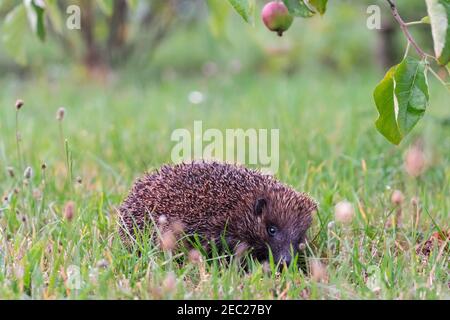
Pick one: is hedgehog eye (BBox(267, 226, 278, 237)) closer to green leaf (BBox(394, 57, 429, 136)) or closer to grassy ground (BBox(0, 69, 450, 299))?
grassy ground (BBox(0, 69, 450, 299))

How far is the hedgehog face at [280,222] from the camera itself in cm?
366

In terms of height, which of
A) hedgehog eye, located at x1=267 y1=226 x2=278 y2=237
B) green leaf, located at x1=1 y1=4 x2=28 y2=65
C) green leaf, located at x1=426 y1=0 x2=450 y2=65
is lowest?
hedgehog eye, located at x1=267 y1=226 x2=278 y2=237

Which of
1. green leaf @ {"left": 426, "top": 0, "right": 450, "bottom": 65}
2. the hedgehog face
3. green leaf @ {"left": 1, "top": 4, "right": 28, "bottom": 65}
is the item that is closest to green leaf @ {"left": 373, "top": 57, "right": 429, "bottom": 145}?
green leaf @ {"left": 426, "top": 0, "right": 450, "bottom": 65}

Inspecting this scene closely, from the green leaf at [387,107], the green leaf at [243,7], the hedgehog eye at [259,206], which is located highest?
the green leaf at [243,7]

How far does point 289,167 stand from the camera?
4770 millimetres

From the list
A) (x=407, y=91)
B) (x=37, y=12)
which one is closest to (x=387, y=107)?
(x=407, y=91)

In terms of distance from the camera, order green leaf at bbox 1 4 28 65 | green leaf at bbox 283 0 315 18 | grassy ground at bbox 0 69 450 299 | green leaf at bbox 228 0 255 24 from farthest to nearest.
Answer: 1. green leaf at bbox 1 4 28 65
2. grassy ground at bbox 0 69 450 299
3. green leaf at bbox 283 0 315 18
4. green leaf at bbox 228 0 255 24

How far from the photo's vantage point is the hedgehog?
12.0ft

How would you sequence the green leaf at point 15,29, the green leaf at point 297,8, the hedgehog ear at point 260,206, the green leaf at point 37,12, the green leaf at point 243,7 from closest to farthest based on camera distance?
the green leaf at point 243,7 < the green leaf at point 297,8 < the green leaf at point 37,12 < the hedgehog ear at point 260,206 < the green leaf at point 15,29

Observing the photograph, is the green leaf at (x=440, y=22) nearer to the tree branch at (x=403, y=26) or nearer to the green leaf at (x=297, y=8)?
the tree branch at (x=403, y=26)

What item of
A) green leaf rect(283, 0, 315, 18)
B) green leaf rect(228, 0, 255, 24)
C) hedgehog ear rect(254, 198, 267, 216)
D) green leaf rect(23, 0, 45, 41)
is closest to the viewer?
green leaf rect(228, 0, 255, 24)

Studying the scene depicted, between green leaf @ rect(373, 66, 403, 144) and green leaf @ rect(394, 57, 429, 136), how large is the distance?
3 centimetres

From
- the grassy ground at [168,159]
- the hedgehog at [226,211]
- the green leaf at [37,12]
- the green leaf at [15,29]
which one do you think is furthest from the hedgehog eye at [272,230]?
the green leaf at [15,29]

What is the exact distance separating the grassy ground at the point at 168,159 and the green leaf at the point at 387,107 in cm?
58
